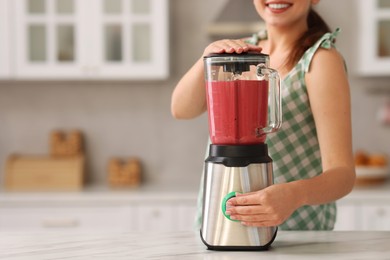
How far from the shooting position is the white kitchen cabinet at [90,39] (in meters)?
3.66

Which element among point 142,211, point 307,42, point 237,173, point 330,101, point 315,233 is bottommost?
point 142,211

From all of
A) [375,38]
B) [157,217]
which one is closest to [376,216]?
[375,38]

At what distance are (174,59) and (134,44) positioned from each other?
0.36 m

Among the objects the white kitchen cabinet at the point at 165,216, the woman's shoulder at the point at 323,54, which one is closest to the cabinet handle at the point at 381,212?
the white kitchen cabinet at the point at 165,216

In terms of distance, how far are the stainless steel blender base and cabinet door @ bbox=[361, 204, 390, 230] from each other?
211 centimetres

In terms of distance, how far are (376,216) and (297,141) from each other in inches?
72.6

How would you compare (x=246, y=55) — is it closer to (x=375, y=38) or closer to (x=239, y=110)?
(x=239, y=110)

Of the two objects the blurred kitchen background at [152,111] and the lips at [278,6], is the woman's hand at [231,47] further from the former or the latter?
the blurred kitchen background at [152,111]

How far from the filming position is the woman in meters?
1.39

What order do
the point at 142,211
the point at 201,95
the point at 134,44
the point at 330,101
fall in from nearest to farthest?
the point at 330,101
the point at 201,95
the point at 142,211
the point at 134,44

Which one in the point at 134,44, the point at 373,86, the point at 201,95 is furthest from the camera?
the point at 373,86

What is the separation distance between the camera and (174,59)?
13.1ft

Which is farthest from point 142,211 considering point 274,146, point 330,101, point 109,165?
point 330,101

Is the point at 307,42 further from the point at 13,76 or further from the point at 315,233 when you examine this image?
the point at 13,76
